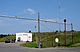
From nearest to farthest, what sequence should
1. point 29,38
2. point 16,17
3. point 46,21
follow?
point 16,17 < point 46,21 < point 29,38

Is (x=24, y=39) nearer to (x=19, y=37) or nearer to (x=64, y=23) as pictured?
(x=19, y=37)

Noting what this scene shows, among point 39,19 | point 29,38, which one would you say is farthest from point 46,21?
point 29,38

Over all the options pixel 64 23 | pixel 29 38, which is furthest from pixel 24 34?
pixel 64 23

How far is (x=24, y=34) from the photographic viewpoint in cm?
9969

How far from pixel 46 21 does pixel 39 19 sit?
1.80 meters

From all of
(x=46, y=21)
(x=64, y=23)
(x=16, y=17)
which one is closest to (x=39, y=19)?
(x=46, y=21)

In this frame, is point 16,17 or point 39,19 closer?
point 16,17

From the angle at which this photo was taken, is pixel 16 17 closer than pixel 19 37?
Yes

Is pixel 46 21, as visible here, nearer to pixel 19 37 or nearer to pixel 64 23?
pixel 64 23

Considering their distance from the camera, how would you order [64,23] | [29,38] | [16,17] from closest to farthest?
[16,17] → [64,23] → [29,38]

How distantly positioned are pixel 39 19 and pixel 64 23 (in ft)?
23.1

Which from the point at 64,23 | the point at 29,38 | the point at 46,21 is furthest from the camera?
the point at 29,38

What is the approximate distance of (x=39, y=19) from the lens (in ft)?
161

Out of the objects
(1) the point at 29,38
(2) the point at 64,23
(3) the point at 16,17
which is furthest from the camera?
(1) the point at 29,38
